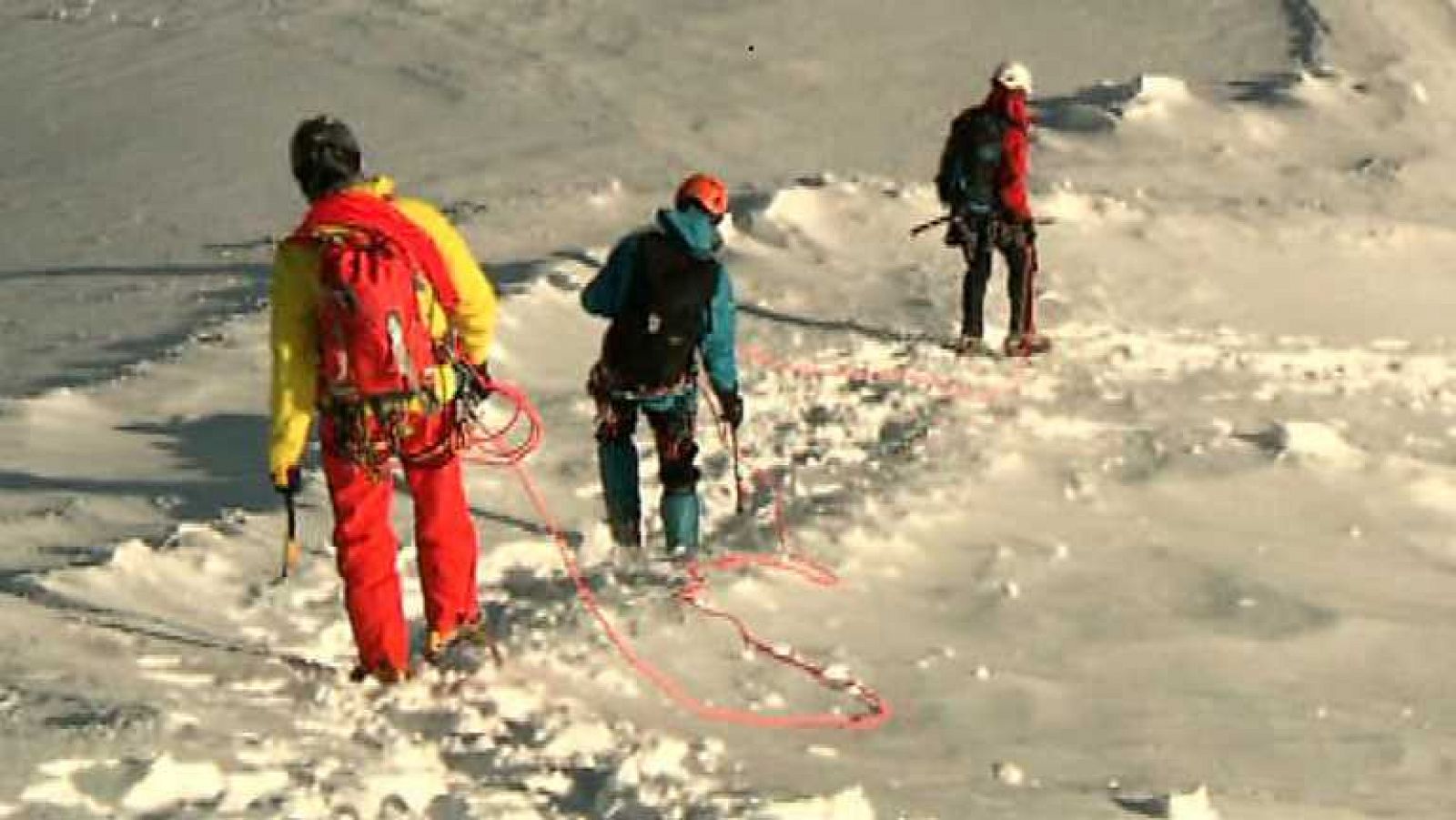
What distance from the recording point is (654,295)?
7.20 meters

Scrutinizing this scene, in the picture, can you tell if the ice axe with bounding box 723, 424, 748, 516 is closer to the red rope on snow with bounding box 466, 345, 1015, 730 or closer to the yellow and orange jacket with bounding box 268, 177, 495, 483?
the red rope on snow with bounding box 466, 345, 1015, 730

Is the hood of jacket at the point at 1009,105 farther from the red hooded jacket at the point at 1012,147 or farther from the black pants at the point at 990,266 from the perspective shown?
the black pants at the point at 990,266

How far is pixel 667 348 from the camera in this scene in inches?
288

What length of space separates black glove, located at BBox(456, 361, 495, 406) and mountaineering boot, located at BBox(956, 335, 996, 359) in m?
4.88

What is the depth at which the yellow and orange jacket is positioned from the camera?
225 inches

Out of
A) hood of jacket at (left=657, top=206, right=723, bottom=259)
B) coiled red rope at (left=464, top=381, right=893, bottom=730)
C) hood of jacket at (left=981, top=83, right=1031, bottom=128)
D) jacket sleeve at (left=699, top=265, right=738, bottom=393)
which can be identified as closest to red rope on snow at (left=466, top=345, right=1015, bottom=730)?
coiled red rope at (left=464, top=381, right=893, bottom=730)

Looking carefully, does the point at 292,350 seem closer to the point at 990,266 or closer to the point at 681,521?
the point at 681,521

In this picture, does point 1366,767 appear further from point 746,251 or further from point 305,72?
point 305,72

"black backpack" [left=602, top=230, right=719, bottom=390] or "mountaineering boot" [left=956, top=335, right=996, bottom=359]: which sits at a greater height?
"black backpack" [left=602, top=230, right=719, bottom=390]

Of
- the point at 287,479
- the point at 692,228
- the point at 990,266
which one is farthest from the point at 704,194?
the point at 990,266

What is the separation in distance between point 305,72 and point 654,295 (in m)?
10.4

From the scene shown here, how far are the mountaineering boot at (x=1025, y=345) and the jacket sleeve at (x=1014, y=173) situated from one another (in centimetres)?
66

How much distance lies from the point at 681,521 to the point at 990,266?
142 inches

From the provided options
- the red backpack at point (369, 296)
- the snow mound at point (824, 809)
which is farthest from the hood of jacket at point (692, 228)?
the snow mound at point (824, 809)
